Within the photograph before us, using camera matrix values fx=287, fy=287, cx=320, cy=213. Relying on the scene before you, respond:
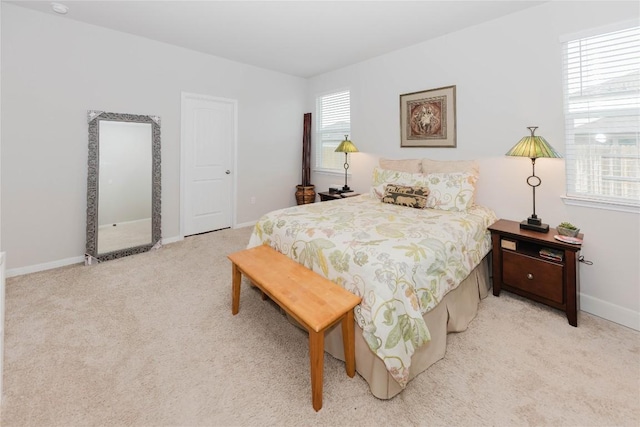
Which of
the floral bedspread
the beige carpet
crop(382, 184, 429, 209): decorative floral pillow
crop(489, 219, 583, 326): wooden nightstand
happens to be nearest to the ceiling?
Answer: crop(382, 184, 429, 209): decorative floral pillow

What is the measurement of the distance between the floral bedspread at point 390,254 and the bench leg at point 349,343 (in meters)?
0.07

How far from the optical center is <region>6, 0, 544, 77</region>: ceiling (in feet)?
8.77

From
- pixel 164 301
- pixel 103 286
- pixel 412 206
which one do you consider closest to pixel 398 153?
pixel 412 206

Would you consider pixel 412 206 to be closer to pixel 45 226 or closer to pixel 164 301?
pixel 164 301

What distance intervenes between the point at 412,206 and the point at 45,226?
12.5 ft

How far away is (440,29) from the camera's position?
308 cm

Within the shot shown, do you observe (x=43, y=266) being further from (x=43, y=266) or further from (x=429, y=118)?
(x=429, y=118)

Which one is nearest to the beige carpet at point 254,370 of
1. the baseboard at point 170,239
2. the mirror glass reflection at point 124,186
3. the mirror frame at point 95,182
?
the mirror frame at point 95,182

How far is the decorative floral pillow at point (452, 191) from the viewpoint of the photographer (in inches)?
106

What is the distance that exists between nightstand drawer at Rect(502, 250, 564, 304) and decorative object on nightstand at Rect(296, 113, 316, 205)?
3.15m

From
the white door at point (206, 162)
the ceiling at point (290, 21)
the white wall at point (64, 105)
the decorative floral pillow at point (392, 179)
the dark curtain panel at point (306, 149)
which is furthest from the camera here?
the dark curtain panel at point (306, 149)

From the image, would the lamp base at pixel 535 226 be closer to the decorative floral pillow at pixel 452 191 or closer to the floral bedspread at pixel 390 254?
the floral bedspread at pixel 390 254

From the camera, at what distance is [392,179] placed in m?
3.25

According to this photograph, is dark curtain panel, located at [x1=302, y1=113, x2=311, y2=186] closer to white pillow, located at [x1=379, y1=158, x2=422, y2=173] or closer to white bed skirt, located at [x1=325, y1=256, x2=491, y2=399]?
white pillow, located at [x1=379, y1=158, x2=422, y2=173]
